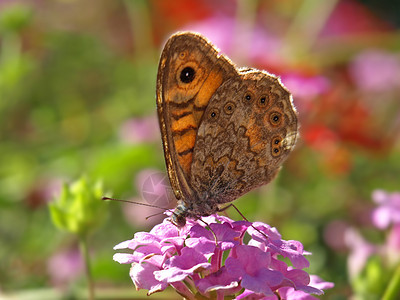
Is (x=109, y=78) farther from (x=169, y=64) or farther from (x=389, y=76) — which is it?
(x=169, y=64)

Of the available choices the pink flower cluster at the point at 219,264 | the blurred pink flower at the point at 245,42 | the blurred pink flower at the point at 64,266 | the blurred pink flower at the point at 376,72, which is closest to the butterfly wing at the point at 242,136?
the pink flower cluster at the point at 219,264

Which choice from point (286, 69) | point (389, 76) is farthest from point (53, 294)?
point (389, 76)

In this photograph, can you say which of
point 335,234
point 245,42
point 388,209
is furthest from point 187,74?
point 245,42

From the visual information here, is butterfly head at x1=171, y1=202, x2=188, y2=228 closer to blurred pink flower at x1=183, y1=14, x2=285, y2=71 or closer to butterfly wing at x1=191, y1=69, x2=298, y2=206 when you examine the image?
butterfly wing at x1=191, y1=69, x2=298, y2=206

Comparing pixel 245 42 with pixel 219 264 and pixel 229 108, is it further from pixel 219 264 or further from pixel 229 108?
pixel 219 264

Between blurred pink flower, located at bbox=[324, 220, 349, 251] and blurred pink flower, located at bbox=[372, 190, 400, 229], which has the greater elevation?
blurred pink flower, located at bbox=[324, 220, 349, 251]

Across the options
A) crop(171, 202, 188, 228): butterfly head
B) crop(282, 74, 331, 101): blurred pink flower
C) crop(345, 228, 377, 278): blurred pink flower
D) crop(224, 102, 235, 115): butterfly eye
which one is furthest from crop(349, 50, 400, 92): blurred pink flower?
crop(171, 202, 188, 228): butterfly head
